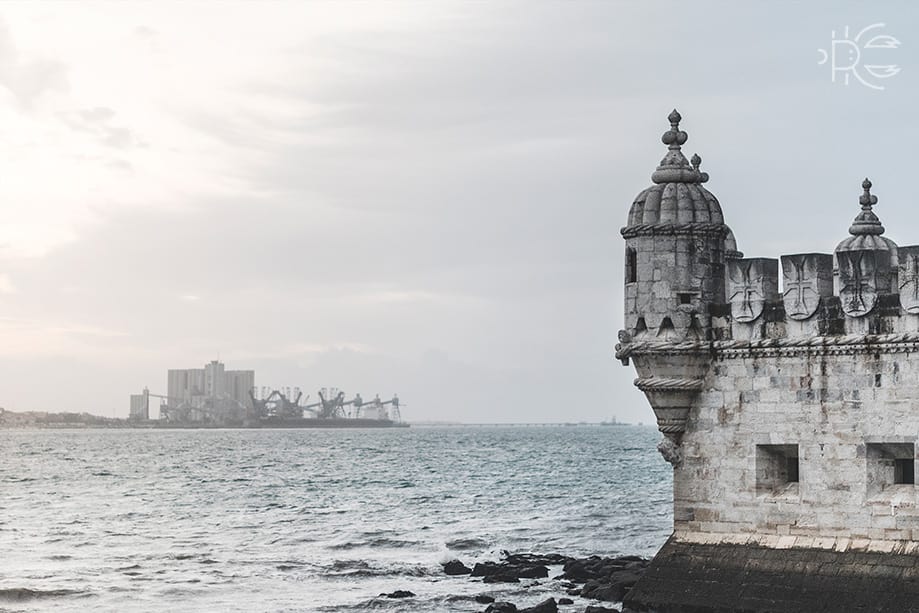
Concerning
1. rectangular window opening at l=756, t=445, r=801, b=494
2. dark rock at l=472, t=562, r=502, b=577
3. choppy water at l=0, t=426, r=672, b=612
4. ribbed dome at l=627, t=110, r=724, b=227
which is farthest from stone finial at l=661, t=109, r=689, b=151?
dark rock at l=472, t=562, r=502, b=577

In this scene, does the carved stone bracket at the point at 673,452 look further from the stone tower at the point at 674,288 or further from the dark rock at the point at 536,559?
the dark rock at the point at 536,559

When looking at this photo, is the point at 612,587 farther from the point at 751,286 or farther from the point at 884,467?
the point at 884,467

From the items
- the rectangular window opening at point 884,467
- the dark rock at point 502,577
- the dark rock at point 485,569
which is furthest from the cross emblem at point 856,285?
the dark rock at point 485,569

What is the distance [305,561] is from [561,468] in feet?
229

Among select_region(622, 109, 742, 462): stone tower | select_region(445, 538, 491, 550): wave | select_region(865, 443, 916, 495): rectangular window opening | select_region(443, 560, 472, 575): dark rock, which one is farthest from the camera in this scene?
select_region(445, 538, 491, 550): wave

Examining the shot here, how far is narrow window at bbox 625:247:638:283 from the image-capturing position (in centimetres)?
2648

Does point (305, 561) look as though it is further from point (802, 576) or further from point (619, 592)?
point (802, 576)

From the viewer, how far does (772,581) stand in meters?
24.4

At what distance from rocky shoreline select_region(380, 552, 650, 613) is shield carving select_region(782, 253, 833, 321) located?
28.2 ft

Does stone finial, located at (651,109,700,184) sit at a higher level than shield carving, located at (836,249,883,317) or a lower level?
higher

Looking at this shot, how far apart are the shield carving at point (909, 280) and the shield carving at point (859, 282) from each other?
410mm

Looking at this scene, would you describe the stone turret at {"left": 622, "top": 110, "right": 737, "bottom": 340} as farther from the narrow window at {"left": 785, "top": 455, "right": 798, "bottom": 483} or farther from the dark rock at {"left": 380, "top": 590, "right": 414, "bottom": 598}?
the dark rock at {"left": 380, "top": 590, "right": 414, "bottom": 598}

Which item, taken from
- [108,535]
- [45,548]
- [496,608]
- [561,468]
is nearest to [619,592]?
[496,608]

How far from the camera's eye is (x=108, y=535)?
5888 cm
